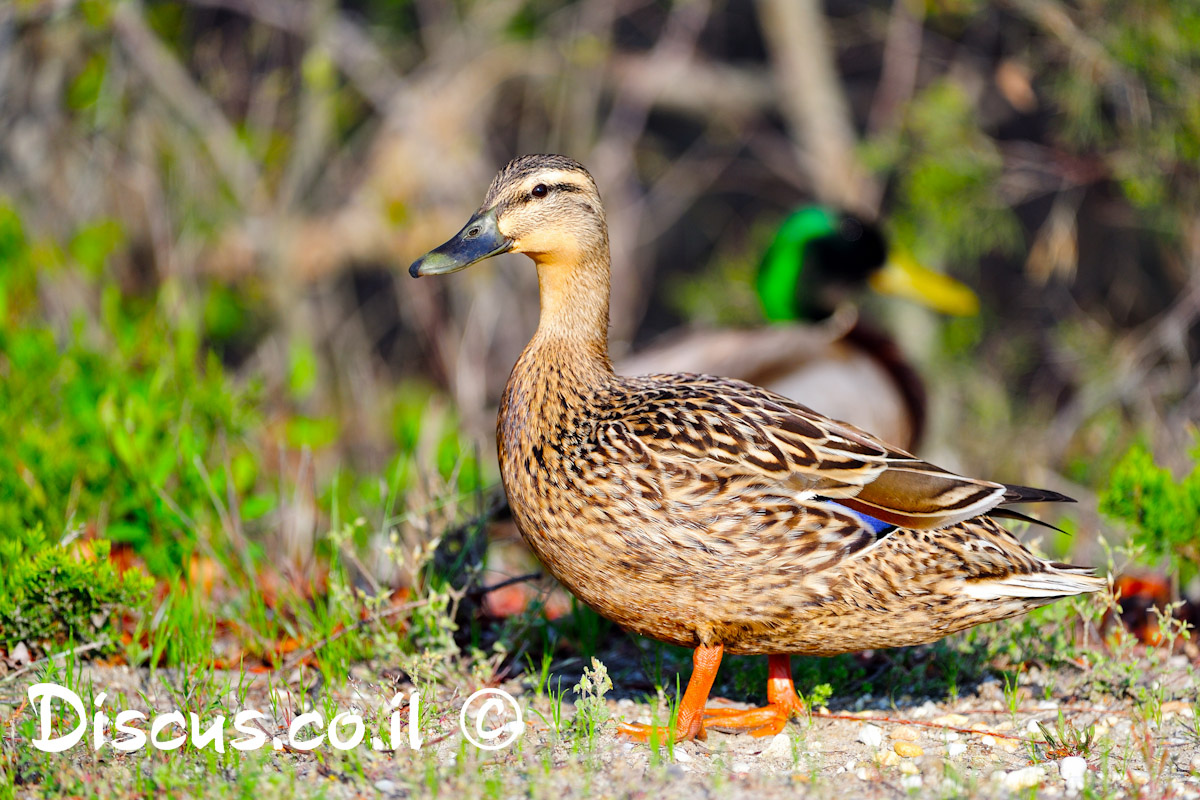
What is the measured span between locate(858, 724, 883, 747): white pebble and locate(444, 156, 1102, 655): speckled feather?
0.24 meters

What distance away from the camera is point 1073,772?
9.51ft

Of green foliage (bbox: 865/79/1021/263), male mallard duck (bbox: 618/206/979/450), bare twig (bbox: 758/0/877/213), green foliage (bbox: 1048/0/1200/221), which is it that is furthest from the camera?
bare twig (bbox: 758/0/877/213)

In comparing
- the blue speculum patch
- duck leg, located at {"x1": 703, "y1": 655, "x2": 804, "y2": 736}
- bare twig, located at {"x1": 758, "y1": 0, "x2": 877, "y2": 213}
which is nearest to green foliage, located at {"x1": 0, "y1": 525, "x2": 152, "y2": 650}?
duck leg, located at {"x1": 703, "y1": 655, "x2": 804, "y2": 736}

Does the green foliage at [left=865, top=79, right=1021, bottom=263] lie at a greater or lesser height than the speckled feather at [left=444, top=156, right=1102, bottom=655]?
greater

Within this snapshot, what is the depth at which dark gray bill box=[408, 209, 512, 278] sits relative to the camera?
11.2 feet

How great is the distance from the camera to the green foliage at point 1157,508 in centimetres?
380

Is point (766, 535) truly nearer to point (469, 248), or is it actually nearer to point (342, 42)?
point (469, 248)

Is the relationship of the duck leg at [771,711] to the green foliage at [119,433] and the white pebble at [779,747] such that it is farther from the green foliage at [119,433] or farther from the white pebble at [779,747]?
the green foliage at [119,433]

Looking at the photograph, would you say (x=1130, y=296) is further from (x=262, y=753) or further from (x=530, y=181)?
(x=262, y=753)

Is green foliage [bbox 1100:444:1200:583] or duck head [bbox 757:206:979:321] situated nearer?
green foliage [bbox 1100:444:1200:583]

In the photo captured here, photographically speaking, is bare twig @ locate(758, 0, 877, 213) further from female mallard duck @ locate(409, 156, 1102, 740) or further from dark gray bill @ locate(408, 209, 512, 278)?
female mallard duck @ locate(409, 156, 1102, 740)
